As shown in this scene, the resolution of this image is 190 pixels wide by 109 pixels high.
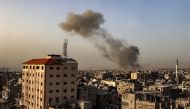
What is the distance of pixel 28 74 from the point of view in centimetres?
7244

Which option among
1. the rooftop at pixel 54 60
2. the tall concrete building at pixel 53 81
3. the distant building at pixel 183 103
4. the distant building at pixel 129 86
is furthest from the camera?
the distant building at pixel 129 86

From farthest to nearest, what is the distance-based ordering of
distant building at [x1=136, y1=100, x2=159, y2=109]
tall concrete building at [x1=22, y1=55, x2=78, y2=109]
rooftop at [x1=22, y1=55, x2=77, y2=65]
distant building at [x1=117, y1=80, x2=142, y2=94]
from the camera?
distant building at [x1=117, y1=80, x2=142, y2=94] → rooftop at [x1=22, y1=55, x2=77, y2=65] → tall concrete building at [x1=22, y1=55, x2=78, y2=109] → distant building at [x1=136, y1=100, x2=159, y2=109]

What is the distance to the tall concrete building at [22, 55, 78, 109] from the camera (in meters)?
63.7

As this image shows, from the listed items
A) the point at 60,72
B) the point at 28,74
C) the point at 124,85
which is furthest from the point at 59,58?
the point at 124,85

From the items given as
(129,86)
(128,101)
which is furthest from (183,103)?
(129,86)

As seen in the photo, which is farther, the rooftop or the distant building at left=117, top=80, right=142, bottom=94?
the distant building at left=117, top=80, right=142, bottom=94

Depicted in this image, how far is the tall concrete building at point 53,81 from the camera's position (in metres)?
63.7

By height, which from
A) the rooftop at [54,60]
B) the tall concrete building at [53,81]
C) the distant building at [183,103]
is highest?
the rooftop at [54,60]

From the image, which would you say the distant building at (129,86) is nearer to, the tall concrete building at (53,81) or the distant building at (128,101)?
the distant building at (128,101)

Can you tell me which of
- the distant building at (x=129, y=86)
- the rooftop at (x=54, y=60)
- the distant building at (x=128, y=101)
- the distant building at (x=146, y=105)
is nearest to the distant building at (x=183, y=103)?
the distant building at (x=146, y=105)

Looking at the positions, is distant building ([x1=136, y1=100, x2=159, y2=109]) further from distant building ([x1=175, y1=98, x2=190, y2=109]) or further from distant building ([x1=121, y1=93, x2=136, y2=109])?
distant building ([x1=175, y1=98, x2=190, y2=109])

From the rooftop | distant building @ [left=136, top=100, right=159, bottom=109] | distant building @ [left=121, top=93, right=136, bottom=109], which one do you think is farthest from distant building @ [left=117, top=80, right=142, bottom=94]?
distant building @ [left=136, top=100, right=159, bottom=109]

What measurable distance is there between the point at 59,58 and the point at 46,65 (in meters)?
4.49

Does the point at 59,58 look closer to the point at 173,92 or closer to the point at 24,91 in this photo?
the point at 24,91
